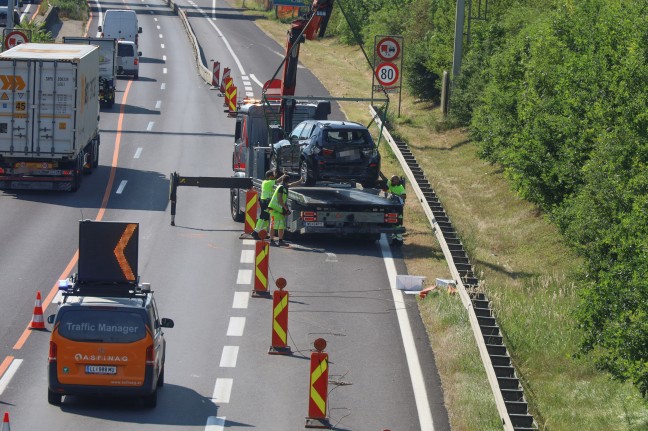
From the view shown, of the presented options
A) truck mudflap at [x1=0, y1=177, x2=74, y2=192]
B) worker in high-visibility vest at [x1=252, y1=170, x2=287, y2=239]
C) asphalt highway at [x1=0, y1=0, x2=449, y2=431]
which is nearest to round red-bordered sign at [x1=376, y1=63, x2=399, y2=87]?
asphalt highway at [x1=0, y1=0, x2=449, y2=431]

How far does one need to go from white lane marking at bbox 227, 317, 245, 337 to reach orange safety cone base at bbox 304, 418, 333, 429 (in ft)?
14.4

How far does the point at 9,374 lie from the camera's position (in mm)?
17750

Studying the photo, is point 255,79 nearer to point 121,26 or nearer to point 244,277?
point 121,26

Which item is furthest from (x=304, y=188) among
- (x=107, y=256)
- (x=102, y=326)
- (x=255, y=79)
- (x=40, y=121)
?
(x=255, y=79)

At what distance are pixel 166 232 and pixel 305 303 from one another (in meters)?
6.81

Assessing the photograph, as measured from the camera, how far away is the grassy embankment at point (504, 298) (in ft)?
56.4

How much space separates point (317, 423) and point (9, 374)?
15.9ft

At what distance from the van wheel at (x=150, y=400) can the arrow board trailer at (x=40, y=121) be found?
17.1 meters

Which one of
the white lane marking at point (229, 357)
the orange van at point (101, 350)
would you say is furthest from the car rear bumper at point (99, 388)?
the white lane marking at point (229, 357)

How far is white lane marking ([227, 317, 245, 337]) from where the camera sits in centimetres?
2023

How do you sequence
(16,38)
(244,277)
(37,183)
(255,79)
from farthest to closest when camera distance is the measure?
(255,79) → (16,38) → (37,183) → (244,277)

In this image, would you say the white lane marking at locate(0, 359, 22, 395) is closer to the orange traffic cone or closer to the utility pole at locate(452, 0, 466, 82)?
the orange traffic cone

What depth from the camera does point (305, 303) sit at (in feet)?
73.3

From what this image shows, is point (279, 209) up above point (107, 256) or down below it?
below
